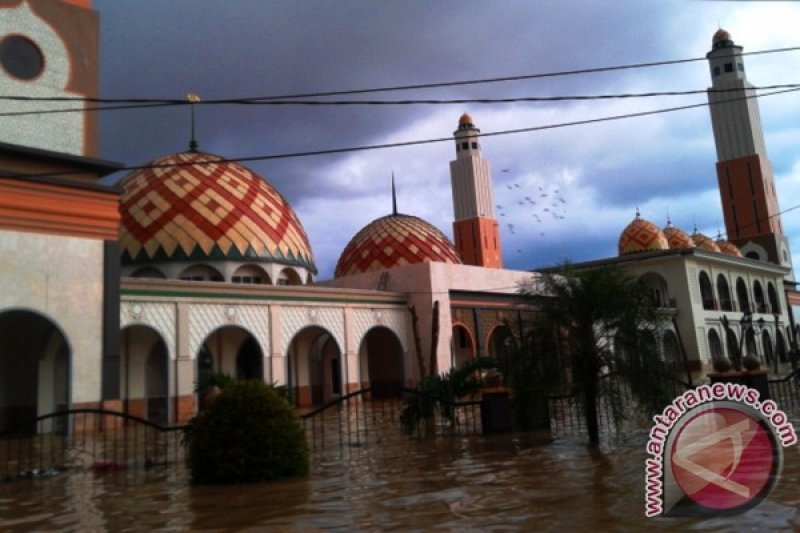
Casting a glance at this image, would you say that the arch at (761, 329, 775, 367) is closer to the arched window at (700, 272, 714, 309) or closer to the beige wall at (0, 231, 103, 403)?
the arched window at (700, 272, 714, 309)

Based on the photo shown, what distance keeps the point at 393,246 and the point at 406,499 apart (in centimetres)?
2664

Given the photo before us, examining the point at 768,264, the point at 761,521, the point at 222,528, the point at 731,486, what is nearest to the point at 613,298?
the point at 731,486

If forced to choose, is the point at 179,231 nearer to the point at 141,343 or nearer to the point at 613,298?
the point at 141,343

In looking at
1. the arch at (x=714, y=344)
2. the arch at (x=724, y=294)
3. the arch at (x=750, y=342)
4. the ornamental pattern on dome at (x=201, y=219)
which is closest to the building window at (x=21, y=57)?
the ornamental pattern on dome at (x=201, y=219)

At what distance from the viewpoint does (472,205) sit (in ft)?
148

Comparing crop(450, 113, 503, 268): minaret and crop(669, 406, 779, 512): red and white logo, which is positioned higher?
crop(450, 113, 503, 268): minaret

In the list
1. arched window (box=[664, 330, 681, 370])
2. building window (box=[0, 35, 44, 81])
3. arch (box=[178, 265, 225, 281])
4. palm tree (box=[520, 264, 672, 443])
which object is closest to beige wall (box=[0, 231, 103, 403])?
building window (box=[0, 35, 44, 81])

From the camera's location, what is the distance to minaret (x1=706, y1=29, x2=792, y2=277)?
46.6 m

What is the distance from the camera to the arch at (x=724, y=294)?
39812 millimetres

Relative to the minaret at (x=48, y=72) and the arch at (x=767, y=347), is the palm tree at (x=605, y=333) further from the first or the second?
the arch at (x=767, y=347)

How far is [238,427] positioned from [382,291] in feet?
60.8

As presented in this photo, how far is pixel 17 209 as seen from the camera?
14.3 m

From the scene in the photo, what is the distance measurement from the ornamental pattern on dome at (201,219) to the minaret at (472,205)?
18.9 metres

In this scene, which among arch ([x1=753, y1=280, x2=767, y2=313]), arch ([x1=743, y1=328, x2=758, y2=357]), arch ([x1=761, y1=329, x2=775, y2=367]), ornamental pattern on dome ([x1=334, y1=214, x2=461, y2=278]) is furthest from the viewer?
arch ([x1=753, y1=280, x2=767, y2=313])
